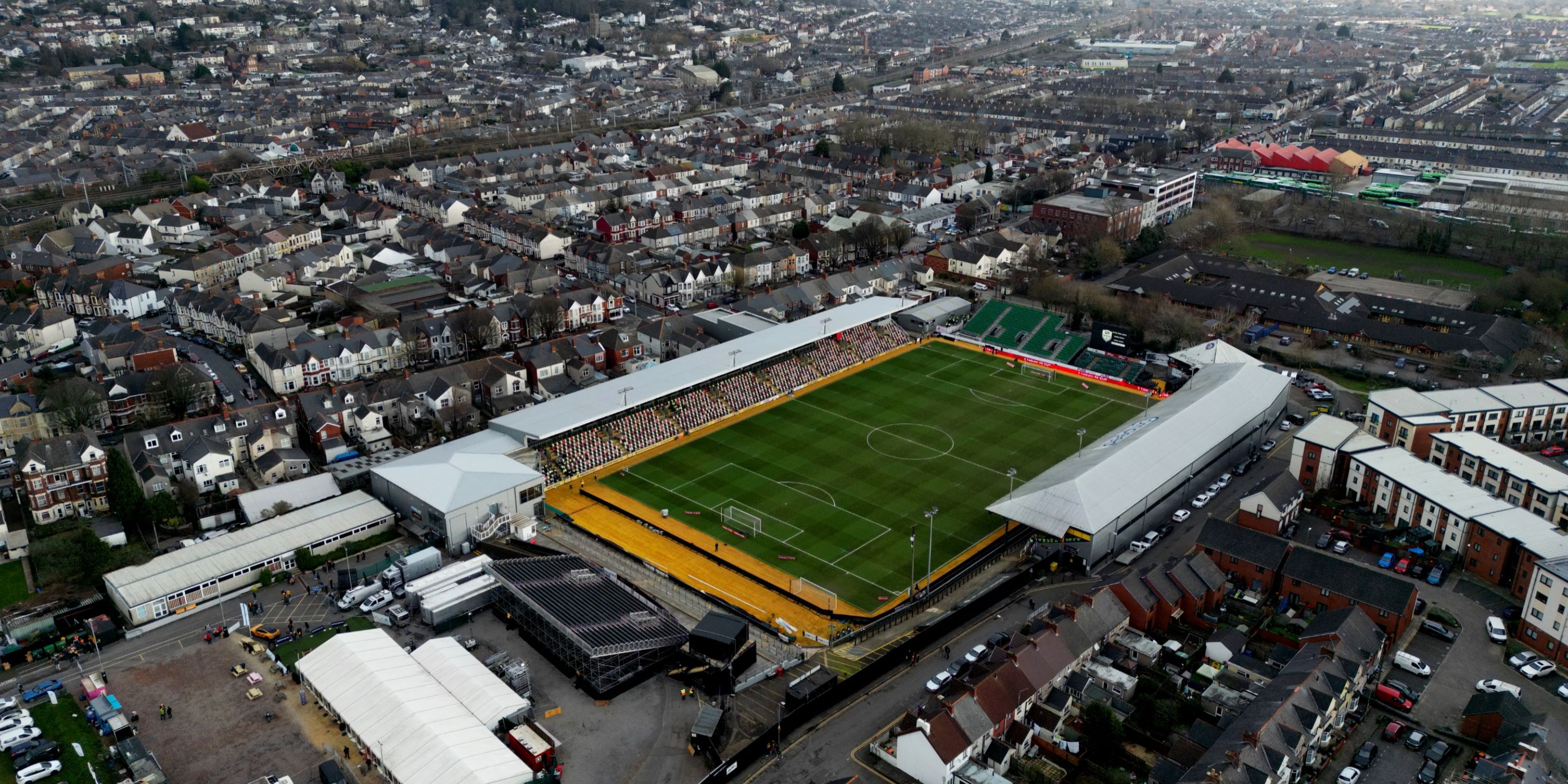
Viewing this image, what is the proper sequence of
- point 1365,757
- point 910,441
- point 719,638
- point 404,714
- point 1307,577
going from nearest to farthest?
point 1365,757 < point 404,714 < point 719,638 < point 1307,577 < point 910,441

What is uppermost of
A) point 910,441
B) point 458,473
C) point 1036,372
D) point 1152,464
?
point 458,473

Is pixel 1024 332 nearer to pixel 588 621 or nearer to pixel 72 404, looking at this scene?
pixel 588 621

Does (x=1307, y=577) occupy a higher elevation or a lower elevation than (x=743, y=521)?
higher

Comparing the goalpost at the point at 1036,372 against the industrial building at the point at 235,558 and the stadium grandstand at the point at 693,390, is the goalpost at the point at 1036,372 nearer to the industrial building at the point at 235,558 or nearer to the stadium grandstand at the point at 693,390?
the stadium grandstand at the point at 693,390

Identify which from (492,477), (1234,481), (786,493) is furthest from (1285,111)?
(492,477)

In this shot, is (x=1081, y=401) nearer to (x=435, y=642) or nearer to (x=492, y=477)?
(x=492, y=477)

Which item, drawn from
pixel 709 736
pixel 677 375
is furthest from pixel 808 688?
pixel 677 375
